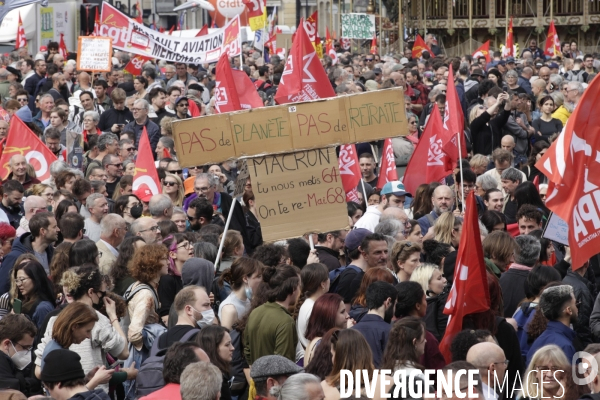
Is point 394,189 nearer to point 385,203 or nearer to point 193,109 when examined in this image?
point 385,203

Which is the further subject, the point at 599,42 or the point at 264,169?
the point at 599,42

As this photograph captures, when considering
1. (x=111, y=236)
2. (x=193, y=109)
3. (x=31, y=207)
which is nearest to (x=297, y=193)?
(x=111, y=236)

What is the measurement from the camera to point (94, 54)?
1886 centimetres

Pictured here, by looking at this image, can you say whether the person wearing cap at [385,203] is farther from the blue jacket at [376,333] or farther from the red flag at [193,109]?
the red flag at [193,109]

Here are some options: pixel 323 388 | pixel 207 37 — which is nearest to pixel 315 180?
pixel 323 388

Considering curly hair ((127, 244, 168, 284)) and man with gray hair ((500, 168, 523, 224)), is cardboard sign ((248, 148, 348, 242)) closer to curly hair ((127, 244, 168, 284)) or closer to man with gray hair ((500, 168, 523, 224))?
curly hair ((127, 244, 168, 284))

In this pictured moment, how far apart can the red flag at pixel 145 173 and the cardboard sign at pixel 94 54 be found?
8151mm

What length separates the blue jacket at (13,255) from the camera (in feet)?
26.2

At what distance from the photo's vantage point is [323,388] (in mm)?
5609

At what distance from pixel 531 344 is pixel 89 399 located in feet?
9.03

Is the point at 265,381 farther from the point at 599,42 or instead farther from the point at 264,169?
the point at 599,42

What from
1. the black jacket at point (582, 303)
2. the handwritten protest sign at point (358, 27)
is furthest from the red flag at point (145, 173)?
the handwritten protest sign at point (358, 27)

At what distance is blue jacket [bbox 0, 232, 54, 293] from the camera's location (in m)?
8.00

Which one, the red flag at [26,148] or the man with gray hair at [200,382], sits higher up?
the red flag at [26,148]
